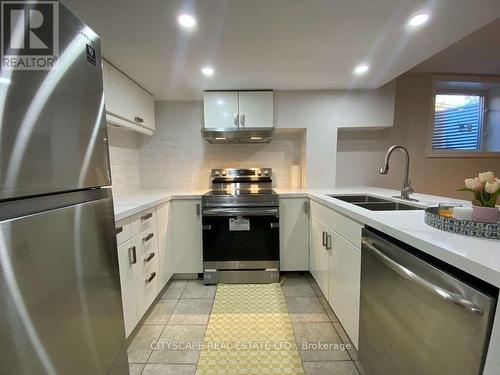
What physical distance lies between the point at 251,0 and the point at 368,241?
1.32 m

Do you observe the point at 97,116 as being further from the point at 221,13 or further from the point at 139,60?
the point at 139,60

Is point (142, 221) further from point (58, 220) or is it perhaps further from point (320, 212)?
point (320, 212)

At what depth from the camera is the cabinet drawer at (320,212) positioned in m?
1.71

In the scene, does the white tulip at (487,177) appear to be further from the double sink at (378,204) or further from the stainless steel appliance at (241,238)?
the stainless steel appliance at (241,238)

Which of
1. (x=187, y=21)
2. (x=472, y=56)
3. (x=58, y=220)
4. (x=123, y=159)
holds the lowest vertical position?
(x=58, y=220)

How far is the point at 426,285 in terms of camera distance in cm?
72

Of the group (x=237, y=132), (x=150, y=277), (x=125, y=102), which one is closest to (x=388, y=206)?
(x=237, y=132)

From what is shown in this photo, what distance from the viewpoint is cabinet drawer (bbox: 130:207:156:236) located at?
1469mm

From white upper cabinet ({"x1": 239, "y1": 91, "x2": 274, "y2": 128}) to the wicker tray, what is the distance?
5.90 ft

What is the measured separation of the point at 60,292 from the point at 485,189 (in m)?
1.41

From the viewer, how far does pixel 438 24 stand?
1307 millimetres

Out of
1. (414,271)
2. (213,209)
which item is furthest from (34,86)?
(213,209)

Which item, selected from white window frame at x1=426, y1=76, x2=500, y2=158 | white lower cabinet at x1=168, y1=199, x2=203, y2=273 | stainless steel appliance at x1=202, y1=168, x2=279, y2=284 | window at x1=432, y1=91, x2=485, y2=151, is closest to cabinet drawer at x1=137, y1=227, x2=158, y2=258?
white lower cabinet at x1=168, y1=199, x2=203, y2=273

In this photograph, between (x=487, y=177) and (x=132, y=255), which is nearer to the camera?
(x=487, y=177)
